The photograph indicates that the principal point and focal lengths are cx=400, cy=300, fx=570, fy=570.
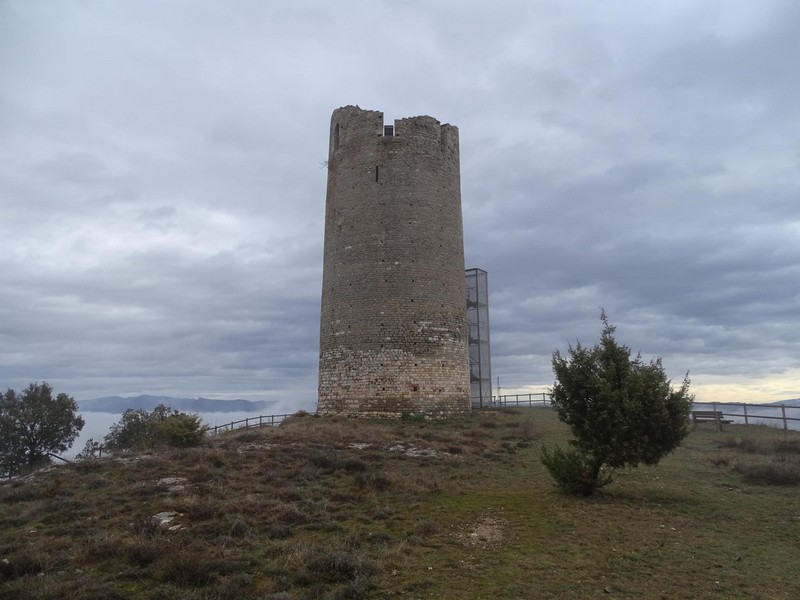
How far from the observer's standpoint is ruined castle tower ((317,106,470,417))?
25047mm

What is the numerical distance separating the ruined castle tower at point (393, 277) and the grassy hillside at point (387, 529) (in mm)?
8118

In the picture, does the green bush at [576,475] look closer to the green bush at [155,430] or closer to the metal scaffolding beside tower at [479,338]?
the green bush at [155,430]

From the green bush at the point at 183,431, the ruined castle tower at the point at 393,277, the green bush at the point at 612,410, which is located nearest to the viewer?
the green bush at the point at 612,410

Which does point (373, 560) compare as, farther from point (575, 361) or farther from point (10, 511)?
point (10, 511)

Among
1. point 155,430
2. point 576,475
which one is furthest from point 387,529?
point 155,430

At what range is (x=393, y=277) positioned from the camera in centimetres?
2555

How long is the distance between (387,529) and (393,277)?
1628cm

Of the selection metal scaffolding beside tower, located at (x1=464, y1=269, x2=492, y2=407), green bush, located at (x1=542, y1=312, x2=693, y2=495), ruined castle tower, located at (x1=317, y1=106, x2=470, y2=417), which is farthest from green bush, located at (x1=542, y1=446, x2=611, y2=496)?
metal scaffolding beside tower, located at (x1=464, y1=269, x2=492, y2=407)

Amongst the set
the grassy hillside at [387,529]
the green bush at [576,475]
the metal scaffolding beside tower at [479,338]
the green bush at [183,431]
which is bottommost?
the grassy hillside at [387,529]

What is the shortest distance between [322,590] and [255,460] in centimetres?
871

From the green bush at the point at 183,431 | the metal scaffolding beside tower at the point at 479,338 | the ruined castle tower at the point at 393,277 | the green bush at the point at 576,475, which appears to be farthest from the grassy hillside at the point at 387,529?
the metal scaffolding beside tower at the point at 479,338

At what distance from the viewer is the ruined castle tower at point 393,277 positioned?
25047 mm

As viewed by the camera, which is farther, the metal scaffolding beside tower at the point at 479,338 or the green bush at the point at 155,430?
the metal scaffolding beside tower at the point at 479,338

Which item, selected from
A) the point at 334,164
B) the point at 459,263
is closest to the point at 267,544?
the point at 459,263
